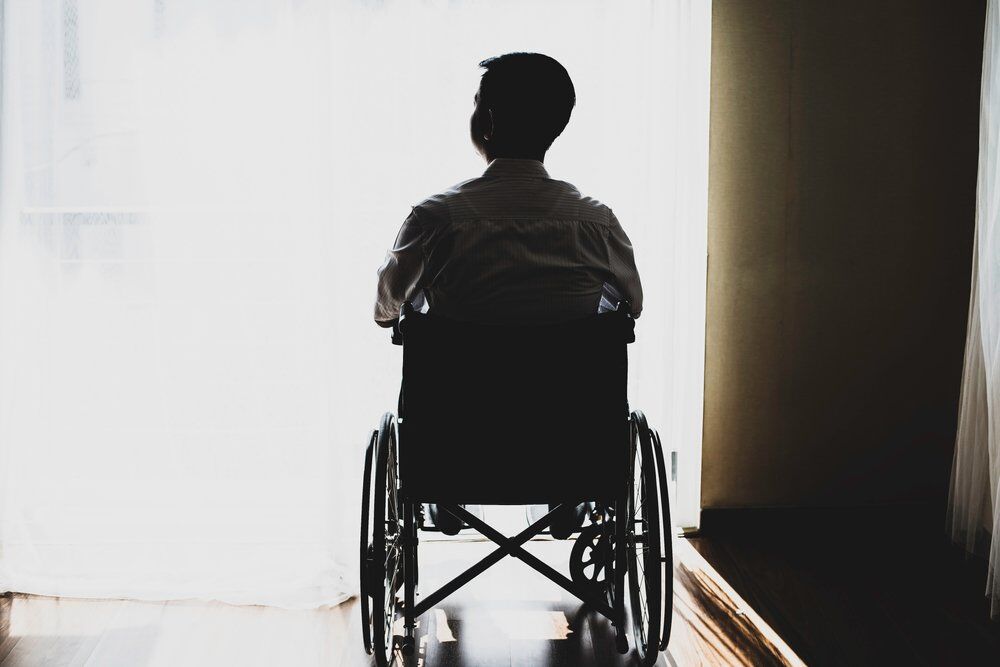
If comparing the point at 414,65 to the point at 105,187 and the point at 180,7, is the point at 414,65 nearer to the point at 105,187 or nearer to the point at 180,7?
the point at 180,7

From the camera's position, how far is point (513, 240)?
182 cm

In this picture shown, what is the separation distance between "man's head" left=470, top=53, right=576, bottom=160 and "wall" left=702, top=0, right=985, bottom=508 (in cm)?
88

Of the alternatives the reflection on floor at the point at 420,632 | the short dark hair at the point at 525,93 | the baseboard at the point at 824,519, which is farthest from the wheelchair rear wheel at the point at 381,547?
the baseboard at the point at 824,519

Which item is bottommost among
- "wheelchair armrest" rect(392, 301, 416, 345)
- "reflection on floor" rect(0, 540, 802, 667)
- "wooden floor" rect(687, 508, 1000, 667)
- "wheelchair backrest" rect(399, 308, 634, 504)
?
"reflection on floor" rect(0, 540, 802, 667)

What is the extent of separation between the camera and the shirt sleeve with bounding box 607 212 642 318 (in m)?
1.90

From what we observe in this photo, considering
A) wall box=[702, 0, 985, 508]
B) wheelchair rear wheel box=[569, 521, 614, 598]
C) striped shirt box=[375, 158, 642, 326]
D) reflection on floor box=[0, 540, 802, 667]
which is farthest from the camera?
wall box=[702, 0, 985, 508]

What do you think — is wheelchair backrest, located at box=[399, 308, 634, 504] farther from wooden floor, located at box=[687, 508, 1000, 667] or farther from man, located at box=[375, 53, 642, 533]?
wooden floor, located at box=[687, 508, 1000, 667]

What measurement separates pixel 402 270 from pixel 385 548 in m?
0.62

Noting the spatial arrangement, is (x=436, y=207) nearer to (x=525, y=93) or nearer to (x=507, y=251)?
(x=507, y=251)

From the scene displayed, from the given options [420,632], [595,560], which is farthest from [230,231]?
[595,560]

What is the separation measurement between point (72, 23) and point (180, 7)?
0.92 ft

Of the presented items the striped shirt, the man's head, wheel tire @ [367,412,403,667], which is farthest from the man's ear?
wheel tire @ [367,412,403,667]

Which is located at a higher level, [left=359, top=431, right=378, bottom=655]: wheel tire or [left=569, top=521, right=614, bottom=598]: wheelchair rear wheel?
[left=359, top=431, right=378, bottom=655]: wheel tire

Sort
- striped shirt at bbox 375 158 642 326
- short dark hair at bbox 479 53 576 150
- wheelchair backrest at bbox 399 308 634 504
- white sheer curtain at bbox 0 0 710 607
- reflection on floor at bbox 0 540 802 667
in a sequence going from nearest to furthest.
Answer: wheelchair backrest at bbox 399 308 634 504 → striped shirt at bbox 375 158 642 326 → short dark hair at bbox 479 53 576 150 → reflection on floor at bbox 0 540 802 667 → white sheer curtain at bbox 0 0 710 607
